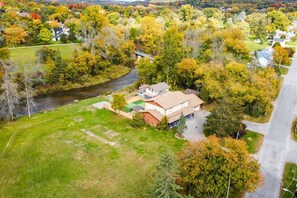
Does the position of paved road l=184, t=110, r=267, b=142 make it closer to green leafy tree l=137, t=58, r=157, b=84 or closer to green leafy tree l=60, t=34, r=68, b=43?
green leafy tree l=137, t=58, r=157, b=84

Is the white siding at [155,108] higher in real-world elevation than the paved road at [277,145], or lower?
higher

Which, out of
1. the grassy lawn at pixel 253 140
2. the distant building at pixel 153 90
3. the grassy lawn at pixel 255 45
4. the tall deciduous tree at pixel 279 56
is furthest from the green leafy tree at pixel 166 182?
the grassy lawn at pixel 255 45

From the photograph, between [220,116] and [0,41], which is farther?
[0,41]

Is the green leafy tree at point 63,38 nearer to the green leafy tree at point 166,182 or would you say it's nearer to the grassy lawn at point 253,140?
the grassy lawn at point 253,140

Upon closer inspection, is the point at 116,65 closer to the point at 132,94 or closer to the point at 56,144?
the point at 132,94

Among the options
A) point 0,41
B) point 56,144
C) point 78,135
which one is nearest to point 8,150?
point 56,144

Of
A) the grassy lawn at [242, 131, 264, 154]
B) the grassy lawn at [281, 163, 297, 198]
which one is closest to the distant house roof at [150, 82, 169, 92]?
the grassy lawn at [242, 131, 264, 154]
